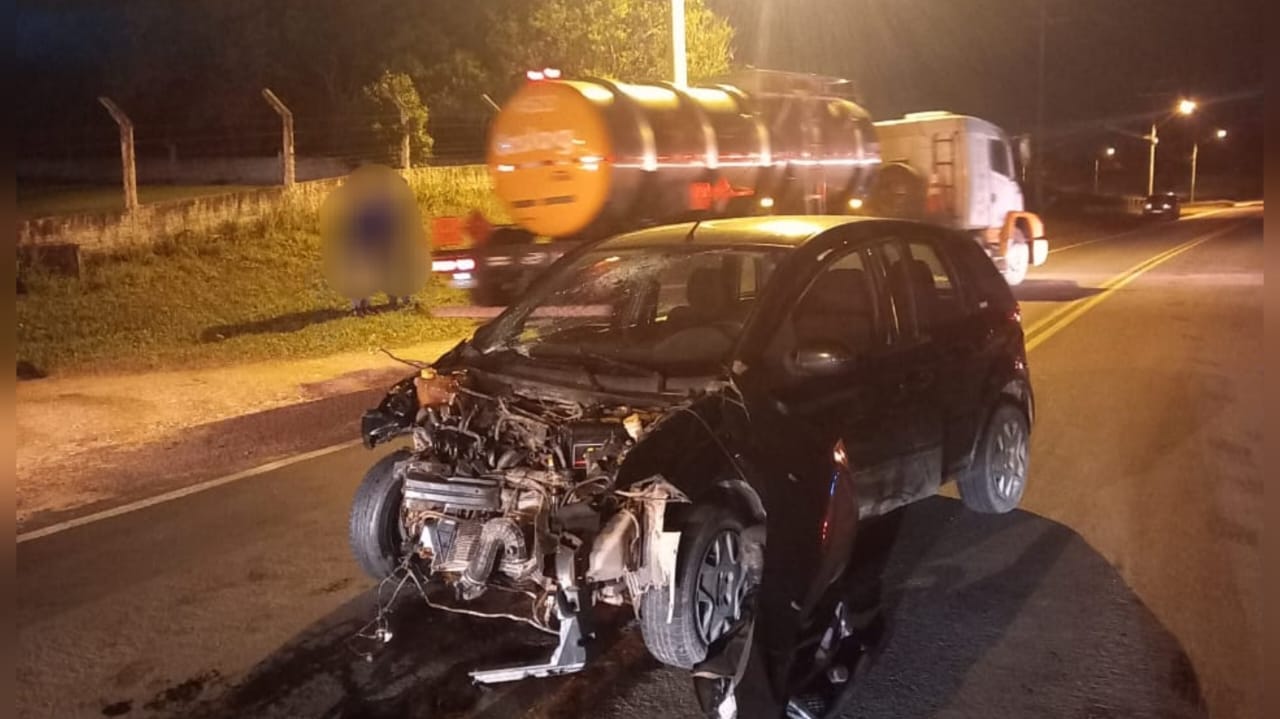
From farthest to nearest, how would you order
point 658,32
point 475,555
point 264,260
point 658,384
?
point 658,32, point 264,260, point 658,384, point 475,555

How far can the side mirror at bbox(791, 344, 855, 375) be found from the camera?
4809 mm

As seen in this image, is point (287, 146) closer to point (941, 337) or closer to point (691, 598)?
point (941, 337)

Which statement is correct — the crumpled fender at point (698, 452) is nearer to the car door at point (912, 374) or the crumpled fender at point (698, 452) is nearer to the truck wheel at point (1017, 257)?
the car door at point (912, 374)

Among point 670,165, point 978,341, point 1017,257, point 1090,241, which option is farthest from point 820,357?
point 1090,241

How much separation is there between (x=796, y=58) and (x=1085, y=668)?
33.0 meters

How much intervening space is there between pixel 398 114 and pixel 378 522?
19.3 metres

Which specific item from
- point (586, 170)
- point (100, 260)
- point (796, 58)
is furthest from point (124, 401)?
point (796, 58)

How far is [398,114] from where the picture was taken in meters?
23.4

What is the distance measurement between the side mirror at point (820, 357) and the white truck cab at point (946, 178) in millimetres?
13928

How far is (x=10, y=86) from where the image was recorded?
12.6 feet

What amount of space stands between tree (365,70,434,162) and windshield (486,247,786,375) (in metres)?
17.2

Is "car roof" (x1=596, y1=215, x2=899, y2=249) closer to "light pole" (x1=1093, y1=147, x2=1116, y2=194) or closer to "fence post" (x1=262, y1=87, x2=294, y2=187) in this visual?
"fence post" (x1=262, y1=87, x2=294, y2=187)

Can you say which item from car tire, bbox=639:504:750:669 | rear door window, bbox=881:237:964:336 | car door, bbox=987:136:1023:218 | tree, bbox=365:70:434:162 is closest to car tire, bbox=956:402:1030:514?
rear door window, bbox=881:237:964:336

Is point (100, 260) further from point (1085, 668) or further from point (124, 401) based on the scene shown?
point (1085, 668)
